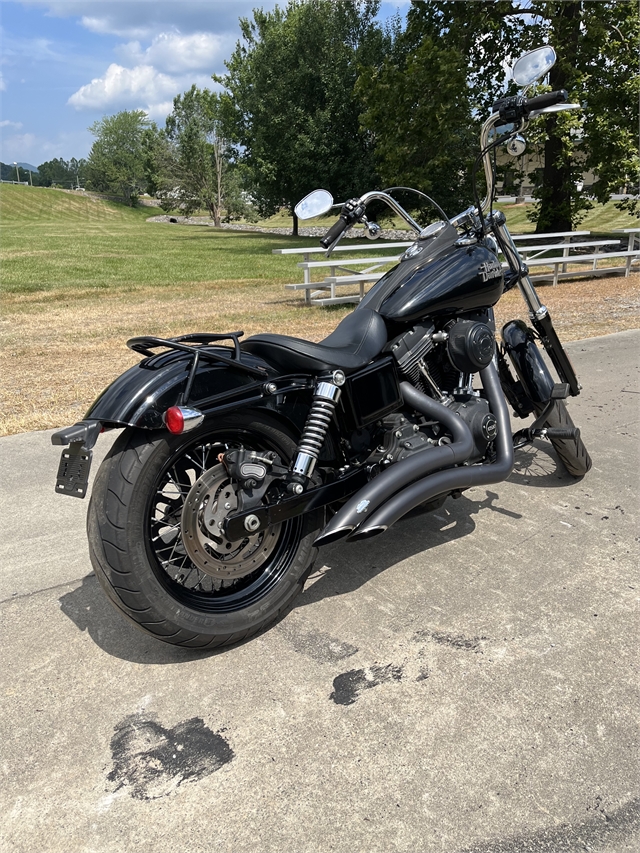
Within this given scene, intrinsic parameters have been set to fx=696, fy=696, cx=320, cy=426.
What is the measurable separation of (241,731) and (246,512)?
0.73m

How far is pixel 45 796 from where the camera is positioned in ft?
6.52

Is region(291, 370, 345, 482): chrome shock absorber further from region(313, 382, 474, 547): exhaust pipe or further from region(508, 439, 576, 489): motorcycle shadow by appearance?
region(508, 439, 576, 489): motorcycle shadow

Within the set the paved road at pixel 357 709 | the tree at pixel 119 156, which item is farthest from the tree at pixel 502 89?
the tree at pixel 119 156

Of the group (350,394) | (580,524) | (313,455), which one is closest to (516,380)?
(580,524)

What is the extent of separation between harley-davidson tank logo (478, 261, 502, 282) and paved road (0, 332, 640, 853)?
1284mm

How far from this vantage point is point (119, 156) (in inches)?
3733

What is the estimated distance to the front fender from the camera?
7.68 ft

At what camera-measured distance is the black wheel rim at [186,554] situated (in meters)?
2.47

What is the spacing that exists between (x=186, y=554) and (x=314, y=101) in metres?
35.4

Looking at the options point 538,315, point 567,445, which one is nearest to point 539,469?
point 567,445

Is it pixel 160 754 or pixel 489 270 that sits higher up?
pixel 489 270

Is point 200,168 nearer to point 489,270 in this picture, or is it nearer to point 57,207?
point 57,207

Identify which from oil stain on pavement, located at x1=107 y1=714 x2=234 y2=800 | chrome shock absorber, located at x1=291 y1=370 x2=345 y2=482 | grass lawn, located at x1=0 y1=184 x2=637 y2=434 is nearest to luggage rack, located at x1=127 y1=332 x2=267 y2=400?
chrome shock absorber, located at x1=291 y1=370 x2=345 y2=482

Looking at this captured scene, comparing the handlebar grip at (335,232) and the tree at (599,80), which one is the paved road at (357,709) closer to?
the handlebar grip at (335,232)
